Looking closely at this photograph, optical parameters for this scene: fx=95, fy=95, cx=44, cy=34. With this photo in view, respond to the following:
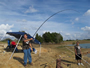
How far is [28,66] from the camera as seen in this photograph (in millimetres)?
6016

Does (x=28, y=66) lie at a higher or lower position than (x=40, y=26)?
lower

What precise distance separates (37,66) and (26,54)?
120 cm

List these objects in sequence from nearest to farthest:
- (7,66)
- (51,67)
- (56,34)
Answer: (7,66), (51,67), (56,34)

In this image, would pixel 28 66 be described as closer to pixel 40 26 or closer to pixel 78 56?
pixel 40 26

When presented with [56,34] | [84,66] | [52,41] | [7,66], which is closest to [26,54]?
[7,66]

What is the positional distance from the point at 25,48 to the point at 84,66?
446 centimetres

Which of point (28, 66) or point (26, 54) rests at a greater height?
point (26, 54)

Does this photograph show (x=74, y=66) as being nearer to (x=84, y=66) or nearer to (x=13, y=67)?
(x=84, y=66)

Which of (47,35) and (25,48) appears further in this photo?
(47,35)

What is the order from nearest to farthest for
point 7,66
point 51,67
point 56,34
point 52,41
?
point 7,66
point 51,67
point 52,41
point 56,34

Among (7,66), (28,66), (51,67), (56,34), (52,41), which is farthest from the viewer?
(56,34)

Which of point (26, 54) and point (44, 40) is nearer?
point (26, 54)

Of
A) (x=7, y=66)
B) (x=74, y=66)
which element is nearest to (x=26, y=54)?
(x=7, y=66)

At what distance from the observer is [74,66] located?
6836mm
